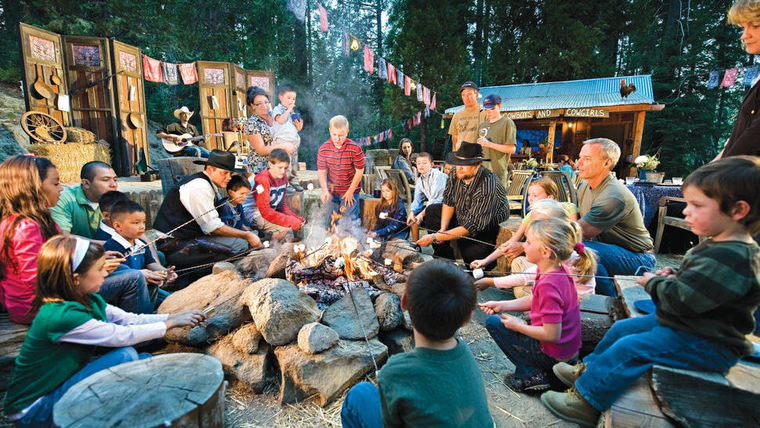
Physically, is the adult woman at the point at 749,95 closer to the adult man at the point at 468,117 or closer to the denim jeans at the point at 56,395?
the adult man at the point at 468,117

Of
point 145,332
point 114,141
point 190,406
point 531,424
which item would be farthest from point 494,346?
point 114,141

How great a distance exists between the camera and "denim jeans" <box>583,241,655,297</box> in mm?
3721

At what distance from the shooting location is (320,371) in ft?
9.14

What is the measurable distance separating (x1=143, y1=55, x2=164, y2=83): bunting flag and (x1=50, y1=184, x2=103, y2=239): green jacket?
32.5ft

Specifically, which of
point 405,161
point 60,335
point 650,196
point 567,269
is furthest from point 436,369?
point 405,161

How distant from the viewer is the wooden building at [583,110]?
1367cm

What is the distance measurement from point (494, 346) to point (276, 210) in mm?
3975

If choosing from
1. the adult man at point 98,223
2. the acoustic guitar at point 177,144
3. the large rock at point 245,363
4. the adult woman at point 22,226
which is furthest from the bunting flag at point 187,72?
the large rock at point 245,363

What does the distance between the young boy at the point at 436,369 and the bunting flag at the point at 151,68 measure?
1346cm

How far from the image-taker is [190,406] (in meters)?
1.82

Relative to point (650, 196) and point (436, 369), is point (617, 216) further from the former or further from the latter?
point (650, 196)

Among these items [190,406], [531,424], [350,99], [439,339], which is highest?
[350,99]

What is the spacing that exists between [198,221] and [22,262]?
190 cm

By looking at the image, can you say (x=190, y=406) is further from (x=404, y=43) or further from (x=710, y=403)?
(x=404, y=43)
